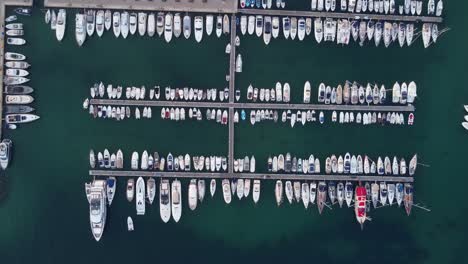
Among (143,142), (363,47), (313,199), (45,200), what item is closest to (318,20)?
(363,47)

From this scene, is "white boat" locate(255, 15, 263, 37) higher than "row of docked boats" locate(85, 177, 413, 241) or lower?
higher

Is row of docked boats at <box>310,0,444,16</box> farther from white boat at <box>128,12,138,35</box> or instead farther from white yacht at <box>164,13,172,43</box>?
white boat at <box>128,12,138,35</box>

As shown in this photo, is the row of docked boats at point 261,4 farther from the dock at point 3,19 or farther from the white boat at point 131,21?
the dock at point 3,19

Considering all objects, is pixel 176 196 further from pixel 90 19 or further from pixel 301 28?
pixel 301 28

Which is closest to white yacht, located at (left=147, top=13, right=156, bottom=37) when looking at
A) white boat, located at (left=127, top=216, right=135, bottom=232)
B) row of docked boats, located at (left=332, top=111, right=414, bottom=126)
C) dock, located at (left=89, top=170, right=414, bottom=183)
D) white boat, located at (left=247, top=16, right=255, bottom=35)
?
white boat, located at (left=247, top=16, right=255, bottom=35)

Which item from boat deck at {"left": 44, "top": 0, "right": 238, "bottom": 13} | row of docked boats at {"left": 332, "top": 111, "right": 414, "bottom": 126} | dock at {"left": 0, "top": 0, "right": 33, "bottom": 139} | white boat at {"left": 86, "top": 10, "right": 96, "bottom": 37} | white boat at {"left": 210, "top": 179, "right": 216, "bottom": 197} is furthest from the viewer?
row of docked boats at {"left": 332, "top": 111, "right": 414, "bottom": 126}

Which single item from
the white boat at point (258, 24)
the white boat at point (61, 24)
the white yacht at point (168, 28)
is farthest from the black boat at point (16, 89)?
the white boat at point (258, 24)

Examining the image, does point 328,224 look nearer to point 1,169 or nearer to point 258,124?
point 258,124
